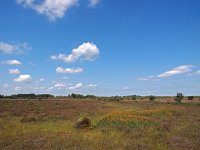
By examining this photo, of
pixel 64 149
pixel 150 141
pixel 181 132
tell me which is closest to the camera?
pixel 64 149

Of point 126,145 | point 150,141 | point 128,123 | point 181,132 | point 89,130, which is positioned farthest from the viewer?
point 128,123

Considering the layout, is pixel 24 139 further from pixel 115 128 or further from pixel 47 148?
pixel 115 128

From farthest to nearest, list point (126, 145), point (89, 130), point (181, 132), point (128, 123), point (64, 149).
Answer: point (128, 123) < point (89, 130) < point (181, 132) < point (126, 145) < point (64, 149)

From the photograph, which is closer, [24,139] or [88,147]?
[88,147]

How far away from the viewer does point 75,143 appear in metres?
16.0

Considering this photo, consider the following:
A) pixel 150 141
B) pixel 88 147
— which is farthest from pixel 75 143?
pixel 150 141

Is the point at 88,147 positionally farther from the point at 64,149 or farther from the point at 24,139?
the point at 24,139

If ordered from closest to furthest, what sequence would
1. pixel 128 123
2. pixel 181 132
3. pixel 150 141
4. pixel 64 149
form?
pixel 64 149 → pixel 150 141 → pixel 181 132 → pixel 128 123

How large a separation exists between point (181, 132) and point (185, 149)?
5842mm

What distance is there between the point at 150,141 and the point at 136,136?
176 cm

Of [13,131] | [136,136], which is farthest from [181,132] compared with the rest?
[13,131]

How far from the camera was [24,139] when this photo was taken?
56.6 feet

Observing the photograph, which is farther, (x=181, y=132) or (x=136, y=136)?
(x=181, y=132)

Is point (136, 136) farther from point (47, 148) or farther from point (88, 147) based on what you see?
point (47, 148)
